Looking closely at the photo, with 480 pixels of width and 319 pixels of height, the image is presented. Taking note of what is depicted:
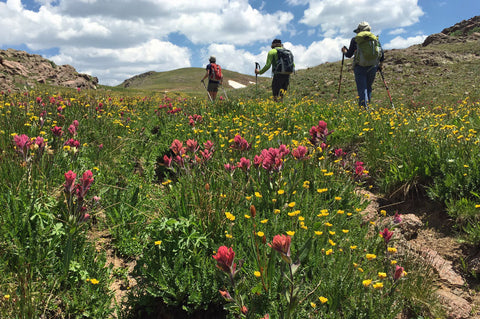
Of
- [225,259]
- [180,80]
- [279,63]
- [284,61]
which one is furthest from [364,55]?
[180,80]

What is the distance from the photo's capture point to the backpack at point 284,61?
33.1 ft

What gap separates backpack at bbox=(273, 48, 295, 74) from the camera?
1009 cm

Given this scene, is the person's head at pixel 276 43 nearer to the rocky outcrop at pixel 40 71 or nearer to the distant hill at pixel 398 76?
the distant hill at pixel 398 76

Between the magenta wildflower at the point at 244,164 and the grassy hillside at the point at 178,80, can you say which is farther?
the grassy hillside at the point at 178,80

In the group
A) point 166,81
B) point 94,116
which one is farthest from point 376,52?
point 166,81

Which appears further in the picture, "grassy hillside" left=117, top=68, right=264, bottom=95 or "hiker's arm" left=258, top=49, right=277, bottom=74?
"grassy hillside" left=117, top=68, right=264, bottom=95

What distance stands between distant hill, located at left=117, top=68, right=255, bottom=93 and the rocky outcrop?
92.6 m

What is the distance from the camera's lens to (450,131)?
4820 millimetres

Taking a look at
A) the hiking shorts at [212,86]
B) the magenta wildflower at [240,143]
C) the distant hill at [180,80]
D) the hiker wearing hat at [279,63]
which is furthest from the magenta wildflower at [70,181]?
the distant hill at [180,80]

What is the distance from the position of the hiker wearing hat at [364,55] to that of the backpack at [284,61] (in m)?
1.96

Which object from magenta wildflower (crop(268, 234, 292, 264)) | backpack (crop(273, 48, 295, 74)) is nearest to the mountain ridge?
backpack (crop(273, 48, 295, 74))

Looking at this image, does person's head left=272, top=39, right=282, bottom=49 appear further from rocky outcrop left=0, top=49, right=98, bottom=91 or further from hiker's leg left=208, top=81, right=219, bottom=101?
rocky outcrop left=0, top=49, right=98, bottom=91

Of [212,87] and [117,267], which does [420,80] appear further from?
[117,267]

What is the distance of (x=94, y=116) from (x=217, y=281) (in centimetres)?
525
